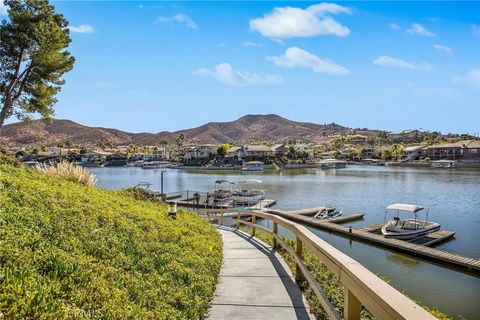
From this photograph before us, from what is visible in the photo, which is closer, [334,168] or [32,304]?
[32,304]

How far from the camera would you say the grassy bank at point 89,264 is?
2.84 meters

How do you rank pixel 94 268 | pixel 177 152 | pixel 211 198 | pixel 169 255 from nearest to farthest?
1. pixel 94 268
2. pixel 169 255
3. pixel 211 198
4. pixel 177 152

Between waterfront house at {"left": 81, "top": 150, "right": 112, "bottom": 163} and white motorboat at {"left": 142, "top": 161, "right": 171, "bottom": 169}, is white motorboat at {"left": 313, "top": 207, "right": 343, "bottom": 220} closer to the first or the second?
white motorboat at {"left": 142, "top": 161, "right": 171, "bottom": 169}

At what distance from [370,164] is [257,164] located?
50906mm

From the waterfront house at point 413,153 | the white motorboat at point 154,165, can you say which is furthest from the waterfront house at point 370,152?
the white motorboat at point 154,165

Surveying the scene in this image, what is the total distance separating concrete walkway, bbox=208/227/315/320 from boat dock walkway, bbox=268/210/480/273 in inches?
560

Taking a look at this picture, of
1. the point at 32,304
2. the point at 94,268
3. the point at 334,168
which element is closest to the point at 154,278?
the point at 94,268

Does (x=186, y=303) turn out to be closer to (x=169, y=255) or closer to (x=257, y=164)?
(x=169, y=255)

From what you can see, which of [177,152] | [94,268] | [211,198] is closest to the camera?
[94,268]

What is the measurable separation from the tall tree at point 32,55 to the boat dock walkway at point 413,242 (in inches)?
806

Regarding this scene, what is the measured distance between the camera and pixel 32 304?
260cm

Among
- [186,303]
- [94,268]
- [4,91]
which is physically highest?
[4,91]

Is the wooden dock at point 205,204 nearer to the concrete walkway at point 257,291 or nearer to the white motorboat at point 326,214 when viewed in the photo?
the white motorboat at point 326,214

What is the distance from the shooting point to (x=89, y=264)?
3.78m
